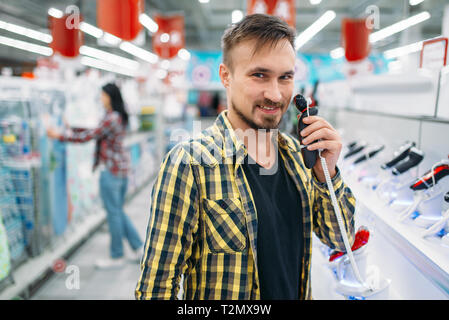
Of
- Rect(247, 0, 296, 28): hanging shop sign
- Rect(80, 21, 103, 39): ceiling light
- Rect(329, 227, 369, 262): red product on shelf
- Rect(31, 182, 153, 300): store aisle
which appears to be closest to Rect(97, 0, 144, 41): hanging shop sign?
Rect(247, 0, 296, 28): hanging shop sign

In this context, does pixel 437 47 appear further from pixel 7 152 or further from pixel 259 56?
pixel 7 152

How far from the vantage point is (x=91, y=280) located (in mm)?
3143

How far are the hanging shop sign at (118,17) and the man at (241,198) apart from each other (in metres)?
2.94

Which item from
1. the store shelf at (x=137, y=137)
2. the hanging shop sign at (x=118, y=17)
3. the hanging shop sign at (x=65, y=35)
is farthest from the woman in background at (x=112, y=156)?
the hanging shop sign at (x=65, y=35)

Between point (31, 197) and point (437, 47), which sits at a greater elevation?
point (437, 47)

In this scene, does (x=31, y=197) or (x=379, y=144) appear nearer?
(x=379, y=144)

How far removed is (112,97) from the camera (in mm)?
3203

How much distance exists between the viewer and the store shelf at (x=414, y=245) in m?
0.84

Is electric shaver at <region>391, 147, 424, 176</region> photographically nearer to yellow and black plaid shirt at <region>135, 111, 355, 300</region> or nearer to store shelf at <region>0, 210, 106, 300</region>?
yellow and black plaid shirt at <region>135, 111, 355, 300</region>

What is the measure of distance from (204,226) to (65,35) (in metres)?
4.66

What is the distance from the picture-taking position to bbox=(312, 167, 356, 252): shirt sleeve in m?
0.98

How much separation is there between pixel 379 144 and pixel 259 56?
48.5 inches
